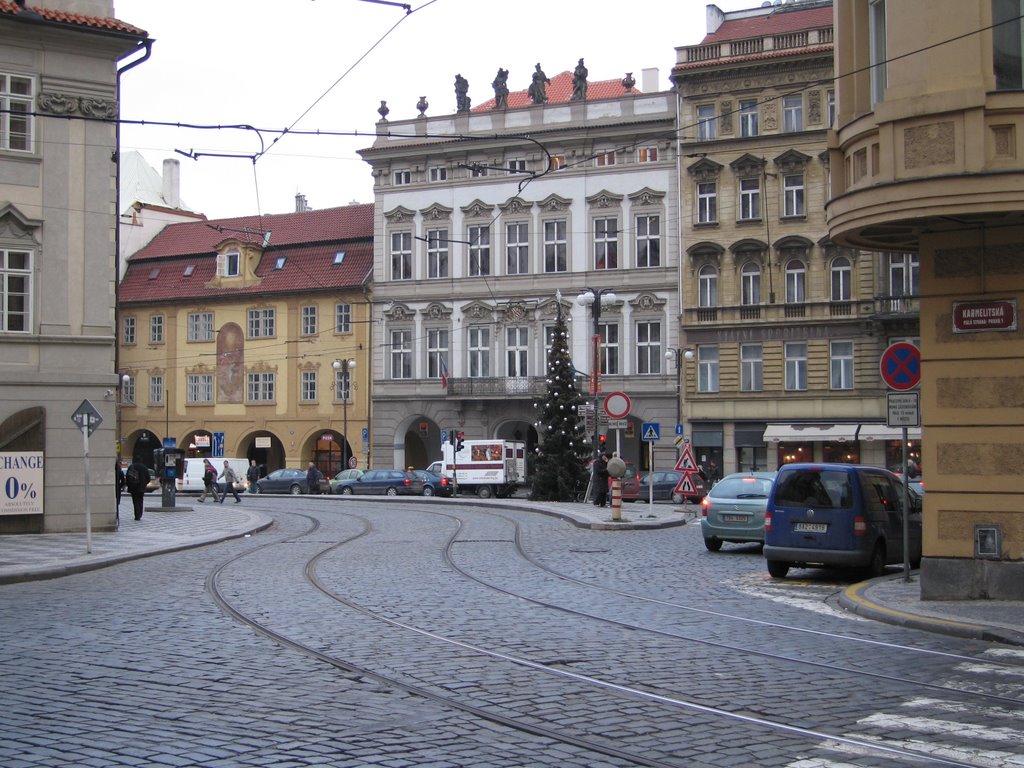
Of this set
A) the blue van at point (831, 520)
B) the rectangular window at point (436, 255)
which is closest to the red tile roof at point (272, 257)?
the rectangular window at point (436, 255)

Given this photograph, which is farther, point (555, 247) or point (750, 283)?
point (555, 247)

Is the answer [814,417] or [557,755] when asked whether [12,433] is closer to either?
[557,755]

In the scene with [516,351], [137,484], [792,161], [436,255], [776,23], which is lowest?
[137,484]

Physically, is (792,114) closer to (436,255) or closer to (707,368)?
(707,368)

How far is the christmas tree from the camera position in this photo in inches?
1614

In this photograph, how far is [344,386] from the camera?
58469 millimetres

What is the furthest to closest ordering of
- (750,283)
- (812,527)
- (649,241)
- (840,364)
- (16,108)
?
(649,241)
(750,283)
(840,364)
(16,108)
(812,527)

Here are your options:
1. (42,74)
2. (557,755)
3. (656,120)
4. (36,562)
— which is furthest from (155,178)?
(557,755)

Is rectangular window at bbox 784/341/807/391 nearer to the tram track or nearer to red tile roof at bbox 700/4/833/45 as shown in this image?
red tile roof at bbox 700/4/833/45

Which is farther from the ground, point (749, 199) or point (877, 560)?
point (749, 199)

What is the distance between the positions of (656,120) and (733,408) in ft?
43.1

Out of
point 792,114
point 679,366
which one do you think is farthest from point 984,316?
point 792,114

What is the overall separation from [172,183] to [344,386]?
99.2 ft

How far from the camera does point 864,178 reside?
1394 centimetres
